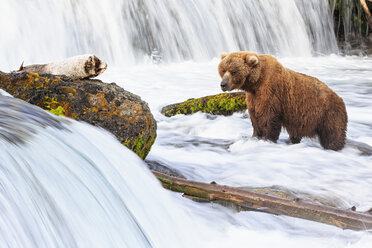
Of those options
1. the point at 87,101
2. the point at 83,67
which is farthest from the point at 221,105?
the point at 87,101

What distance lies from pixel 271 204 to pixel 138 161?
0.95m

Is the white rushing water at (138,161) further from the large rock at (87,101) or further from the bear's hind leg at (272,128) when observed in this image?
the large rock at (87,101)

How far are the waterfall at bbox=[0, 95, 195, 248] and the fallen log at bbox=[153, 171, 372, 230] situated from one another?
0.51 feet

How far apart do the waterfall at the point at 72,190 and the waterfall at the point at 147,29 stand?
21.8 ft

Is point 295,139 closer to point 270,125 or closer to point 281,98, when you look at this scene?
point 270,125

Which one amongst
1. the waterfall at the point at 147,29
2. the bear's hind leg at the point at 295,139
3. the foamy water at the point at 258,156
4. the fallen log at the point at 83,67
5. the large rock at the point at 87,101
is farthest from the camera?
the waterfall at the point at 147,29

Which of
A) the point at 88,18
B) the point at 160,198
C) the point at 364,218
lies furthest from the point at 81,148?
the point at 88,18

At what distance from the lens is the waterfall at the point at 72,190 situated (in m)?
1.95

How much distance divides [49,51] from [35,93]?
665cm

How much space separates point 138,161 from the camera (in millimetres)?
3016

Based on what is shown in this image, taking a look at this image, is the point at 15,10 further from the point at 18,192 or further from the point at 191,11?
the point at 18,192

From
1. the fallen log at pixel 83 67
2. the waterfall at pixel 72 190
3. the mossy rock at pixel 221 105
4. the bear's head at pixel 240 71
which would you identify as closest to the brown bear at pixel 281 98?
the bear's head at pixel 240 71

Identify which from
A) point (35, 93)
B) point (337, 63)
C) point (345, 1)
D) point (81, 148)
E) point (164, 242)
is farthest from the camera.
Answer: point (345, 1)

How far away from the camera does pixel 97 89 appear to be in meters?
3.43
